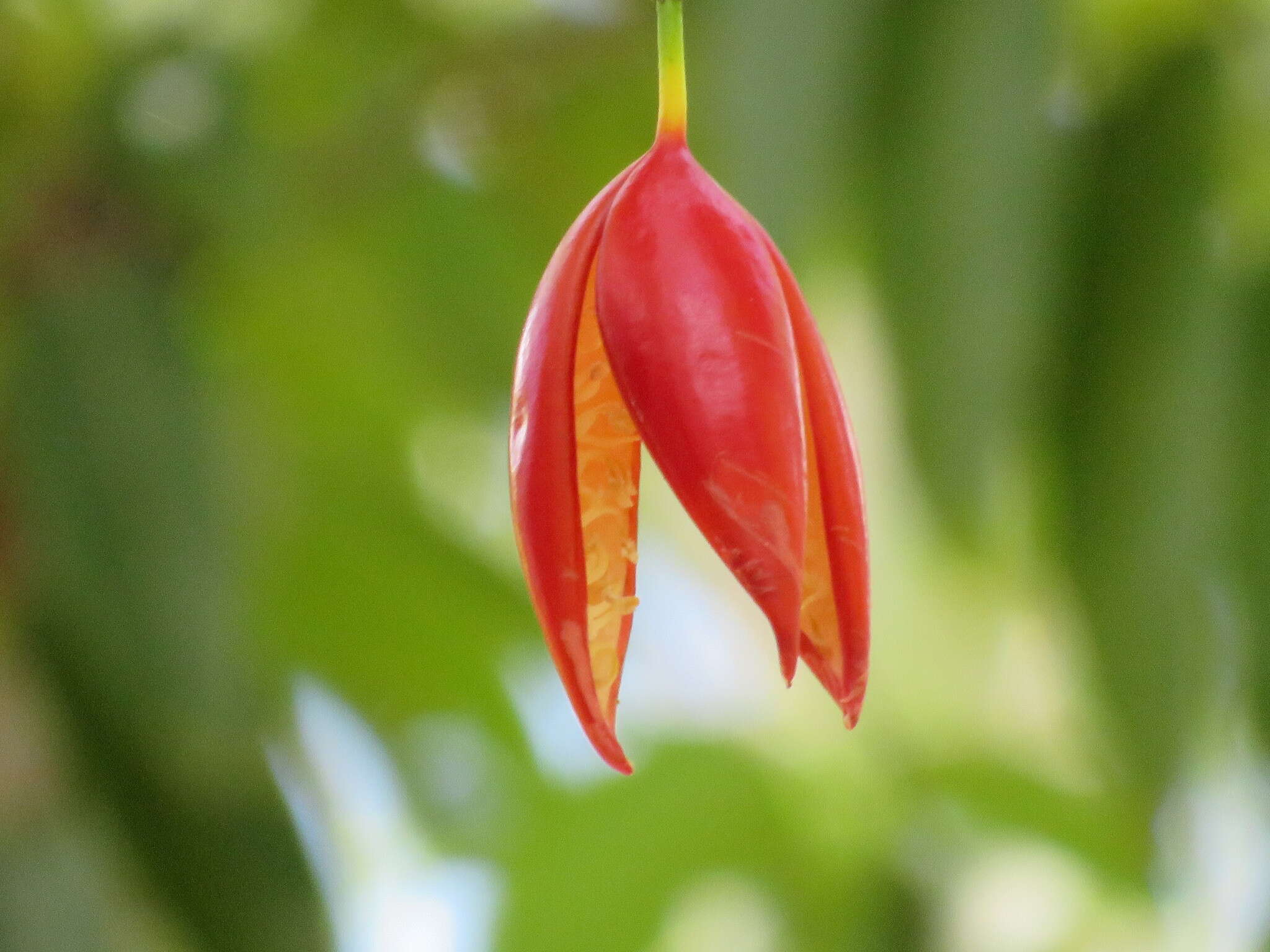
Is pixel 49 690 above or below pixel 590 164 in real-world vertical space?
below

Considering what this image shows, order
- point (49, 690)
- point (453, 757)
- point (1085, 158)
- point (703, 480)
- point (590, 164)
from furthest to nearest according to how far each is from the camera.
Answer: point (453, 757) → point (590, 164) → point (1085, 158) → point (49, 690) → point (703, 480)

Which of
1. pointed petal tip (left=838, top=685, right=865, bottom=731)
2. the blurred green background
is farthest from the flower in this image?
the blurred green background

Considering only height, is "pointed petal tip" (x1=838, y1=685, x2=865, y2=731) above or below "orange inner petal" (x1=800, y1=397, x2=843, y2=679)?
below

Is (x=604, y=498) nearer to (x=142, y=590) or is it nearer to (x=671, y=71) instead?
(x=671, y=71)

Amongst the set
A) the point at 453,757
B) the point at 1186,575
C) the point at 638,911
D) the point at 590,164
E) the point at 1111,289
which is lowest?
the point at 638,911

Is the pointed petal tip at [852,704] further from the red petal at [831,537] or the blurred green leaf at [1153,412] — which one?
the blurred green leaf at [1153,412]

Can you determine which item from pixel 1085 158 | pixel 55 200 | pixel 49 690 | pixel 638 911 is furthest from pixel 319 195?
pixel 638 911

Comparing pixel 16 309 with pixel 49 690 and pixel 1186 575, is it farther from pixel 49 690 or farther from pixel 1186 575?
pixel 1186 575

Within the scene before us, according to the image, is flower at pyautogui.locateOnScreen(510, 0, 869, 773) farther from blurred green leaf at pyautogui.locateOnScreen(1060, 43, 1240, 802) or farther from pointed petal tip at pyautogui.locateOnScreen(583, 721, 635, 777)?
blurred green leaf at pyautogui.locateOnScreen(1060, 43, 1240, 802)
